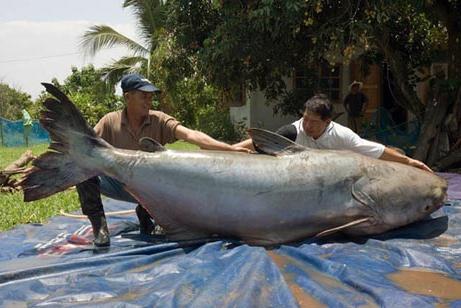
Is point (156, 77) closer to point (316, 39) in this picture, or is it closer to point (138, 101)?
point (316, 39)

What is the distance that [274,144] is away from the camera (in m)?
3.83

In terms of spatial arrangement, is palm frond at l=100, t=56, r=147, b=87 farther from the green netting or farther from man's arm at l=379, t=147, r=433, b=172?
man's arm at l=379, t=147, r=433, b=172

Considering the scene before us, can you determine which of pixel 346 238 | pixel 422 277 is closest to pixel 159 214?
pixel 346 238

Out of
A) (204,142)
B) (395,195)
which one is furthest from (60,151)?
(395,195)

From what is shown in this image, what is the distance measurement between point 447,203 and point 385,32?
4672 millimetres

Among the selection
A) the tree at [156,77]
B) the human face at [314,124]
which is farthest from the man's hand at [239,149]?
the tree at [156,77]

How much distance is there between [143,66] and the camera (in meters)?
18.1

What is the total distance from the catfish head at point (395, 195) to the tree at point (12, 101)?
32.9 meters

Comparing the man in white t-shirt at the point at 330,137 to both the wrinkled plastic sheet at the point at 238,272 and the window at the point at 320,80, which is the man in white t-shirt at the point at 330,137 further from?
the window at the point at 320,80

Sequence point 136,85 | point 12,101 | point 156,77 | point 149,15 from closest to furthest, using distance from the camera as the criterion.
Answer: point 136,85
point 156,77
point 149,15
point 12,101

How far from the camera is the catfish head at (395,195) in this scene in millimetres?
3702

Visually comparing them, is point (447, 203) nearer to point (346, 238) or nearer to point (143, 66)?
point (346, 238)

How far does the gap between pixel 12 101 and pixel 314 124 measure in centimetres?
3712

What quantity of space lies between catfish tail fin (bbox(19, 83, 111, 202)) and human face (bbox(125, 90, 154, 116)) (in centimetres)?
61
